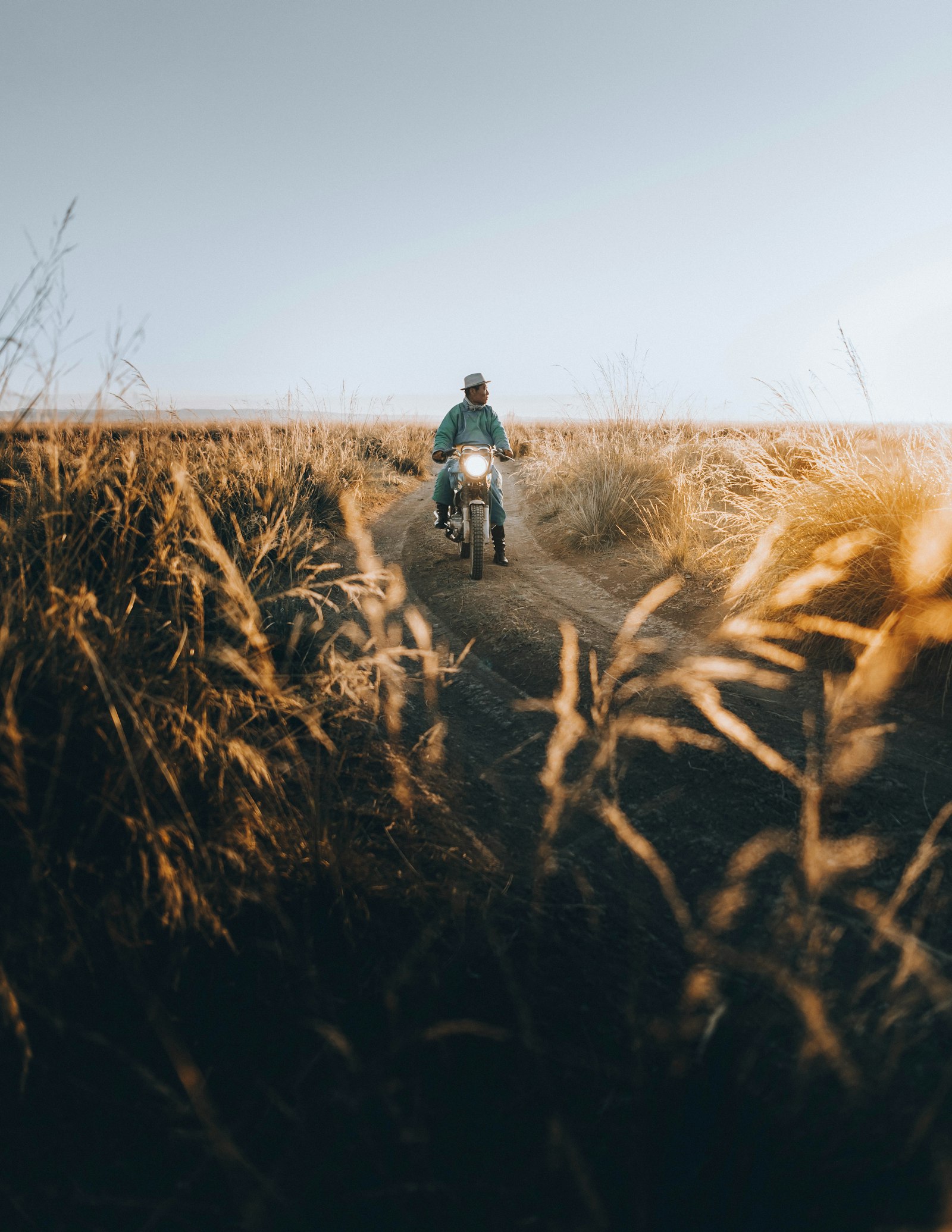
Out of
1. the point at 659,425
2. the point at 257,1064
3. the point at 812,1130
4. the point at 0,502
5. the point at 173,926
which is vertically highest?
the point at 659,425

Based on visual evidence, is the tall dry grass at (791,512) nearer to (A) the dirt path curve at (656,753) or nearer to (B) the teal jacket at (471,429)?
(A) the dirt path curve at (656,753)

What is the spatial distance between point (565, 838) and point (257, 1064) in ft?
3.97

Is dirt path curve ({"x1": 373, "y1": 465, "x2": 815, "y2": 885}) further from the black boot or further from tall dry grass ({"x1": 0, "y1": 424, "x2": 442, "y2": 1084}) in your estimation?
tall dry grass ({"x1": 0, "y1": 424, "x2": 442, "y2": 1084})

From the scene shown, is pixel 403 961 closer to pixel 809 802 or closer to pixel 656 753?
pixel 656 753

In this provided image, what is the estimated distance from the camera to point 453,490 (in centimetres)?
688

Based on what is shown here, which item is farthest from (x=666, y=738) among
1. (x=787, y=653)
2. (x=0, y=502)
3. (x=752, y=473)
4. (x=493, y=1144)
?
(x=0, y=502)

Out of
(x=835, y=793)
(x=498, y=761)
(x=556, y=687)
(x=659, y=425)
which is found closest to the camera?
(x=835, y=793)

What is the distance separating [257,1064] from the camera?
4.32 feet

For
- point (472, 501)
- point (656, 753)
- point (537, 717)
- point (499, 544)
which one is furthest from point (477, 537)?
point (656, 753)

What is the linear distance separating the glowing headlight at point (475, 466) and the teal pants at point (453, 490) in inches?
6.4

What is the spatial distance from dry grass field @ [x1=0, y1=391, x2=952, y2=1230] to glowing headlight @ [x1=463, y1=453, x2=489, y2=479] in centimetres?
386

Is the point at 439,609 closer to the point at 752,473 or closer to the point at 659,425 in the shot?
the point at 752,473

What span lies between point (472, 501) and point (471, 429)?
4.67 feet

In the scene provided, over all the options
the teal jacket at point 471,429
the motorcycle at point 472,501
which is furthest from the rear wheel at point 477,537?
the teal jacket at point 471,429
